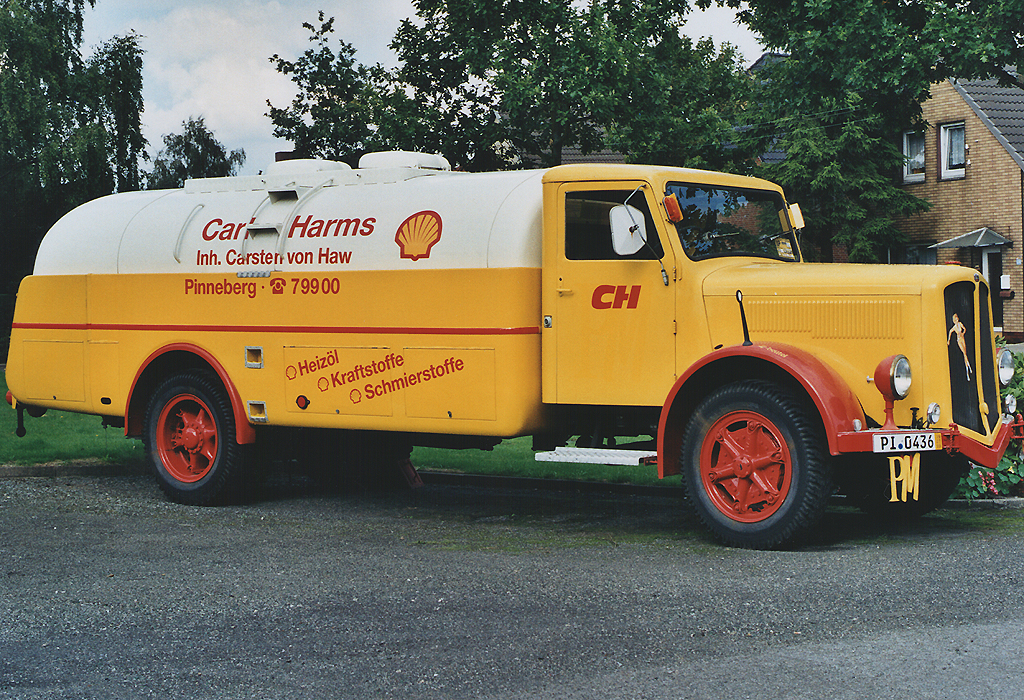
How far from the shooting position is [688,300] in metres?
8.62

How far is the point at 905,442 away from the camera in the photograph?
782 cm

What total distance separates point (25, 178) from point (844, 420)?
115 ft

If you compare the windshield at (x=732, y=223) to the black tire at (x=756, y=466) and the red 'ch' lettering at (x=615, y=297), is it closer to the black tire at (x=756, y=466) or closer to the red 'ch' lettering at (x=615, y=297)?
the red 'ch' lettering at (x=615, y=297)

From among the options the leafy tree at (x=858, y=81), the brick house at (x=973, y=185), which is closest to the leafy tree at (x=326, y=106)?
the leafy tree at (x=858, y=81)

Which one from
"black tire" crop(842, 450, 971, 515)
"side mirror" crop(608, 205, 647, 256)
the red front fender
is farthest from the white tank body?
"black tire" crop(842, 450, 971, 515)

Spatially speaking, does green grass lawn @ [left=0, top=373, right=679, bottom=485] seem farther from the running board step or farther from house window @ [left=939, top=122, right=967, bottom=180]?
house window @ [left=939, top=122, right=967, bottom=180]

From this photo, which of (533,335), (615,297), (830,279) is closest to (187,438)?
(533,335)

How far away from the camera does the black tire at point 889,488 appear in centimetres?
877

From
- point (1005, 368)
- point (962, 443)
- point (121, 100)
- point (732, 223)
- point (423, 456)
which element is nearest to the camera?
point (962, 443)

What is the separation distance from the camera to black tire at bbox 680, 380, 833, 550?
7984 millimetres

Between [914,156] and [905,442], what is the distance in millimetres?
30396

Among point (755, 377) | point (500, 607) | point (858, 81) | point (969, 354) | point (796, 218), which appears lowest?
point (500, 607)

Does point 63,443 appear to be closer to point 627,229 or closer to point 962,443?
point 627,229

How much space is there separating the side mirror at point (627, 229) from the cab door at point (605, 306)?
4.9 inches
